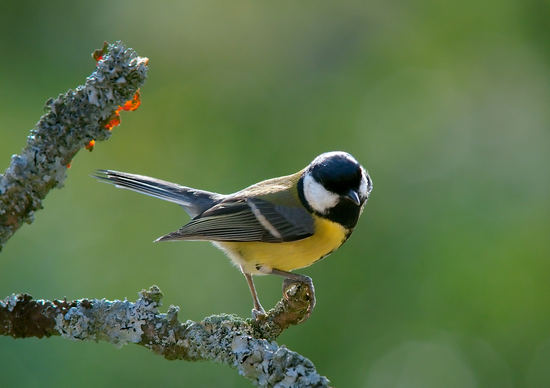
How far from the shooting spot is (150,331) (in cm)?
169

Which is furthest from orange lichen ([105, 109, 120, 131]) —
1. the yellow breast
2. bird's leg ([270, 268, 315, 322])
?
the yellow breast

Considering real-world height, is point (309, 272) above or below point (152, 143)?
below

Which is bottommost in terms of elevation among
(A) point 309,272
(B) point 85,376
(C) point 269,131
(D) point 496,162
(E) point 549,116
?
(B) point 85,376

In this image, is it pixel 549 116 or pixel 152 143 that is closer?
pixel 152 143

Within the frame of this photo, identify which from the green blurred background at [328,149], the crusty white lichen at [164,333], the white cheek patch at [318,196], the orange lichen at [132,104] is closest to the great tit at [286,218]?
the white cheek patch at [318,196]

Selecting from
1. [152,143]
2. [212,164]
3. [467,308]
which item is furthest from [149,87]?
[467,308]

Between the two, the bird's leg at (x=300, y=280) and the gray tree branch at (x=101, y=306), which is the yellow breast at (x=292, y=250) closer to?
the bird's leg at (x=300, y=280)

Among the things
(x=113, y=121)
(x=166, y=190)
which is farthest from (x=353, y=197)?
(x=113, y=121)

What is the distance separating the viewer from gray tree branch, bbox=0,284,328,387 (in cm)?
159

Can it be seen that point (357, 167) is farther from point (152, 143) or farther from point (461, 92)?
point (461, 92)

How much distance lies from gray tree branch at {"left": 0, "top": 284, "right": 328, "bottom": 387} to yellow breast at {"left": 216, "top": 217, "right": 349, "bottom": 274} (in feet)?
3.32

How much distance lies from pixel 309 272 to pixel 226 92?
125 cm

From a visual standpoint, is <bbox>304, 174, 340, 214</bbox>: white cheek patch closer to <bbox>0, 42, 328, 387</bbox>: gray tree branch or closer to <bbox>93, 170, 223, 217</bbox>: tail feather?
<bbox>93, 170, 223, 217</bbox>: tail feather

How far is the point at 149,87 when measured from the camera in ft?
13.5
